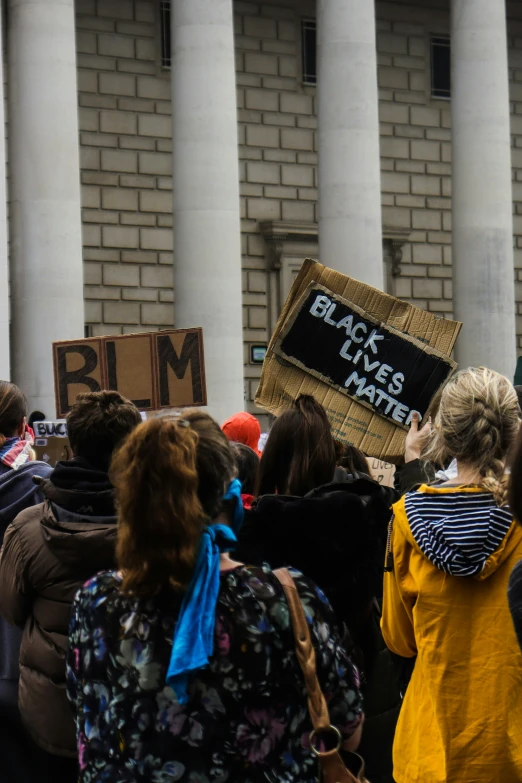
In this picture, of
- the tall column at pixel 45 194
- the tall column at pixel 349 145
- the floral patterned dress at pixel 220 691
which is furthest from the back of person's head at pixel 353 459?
the tall column at pixel 349 145

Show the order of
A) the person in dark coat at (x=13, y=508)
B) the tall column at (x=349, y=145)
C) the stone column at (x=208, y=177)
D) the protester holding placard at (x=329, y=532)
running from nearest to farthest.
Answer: the protester holding placard at (x=329, y=532) < the person in dark coat at (x=13, y=508) < the stone column at (x=208, y=177) < the tall column at (x=349, y=145)

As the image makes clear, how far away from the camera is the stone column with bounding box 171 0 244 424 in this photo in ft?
56.5

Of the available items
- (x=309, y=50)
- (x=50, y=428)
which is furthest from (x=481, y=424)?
(x=309, y=50)

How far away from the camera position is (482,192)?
64.6 feet

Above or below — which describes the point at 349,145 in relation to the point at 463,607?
above

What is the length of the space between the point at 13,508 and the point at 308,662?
255 centimetres

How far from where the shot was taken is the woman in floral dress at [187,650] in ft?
9.50

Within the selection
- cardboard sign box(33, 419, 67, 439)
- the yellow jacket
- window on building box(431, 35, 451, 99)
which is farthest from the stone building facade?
the yellow jacket

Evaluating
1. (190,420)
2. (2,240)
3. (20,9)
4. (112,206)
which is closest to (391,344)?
(190,420)

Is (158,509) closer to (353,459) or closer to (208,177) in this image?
(353,459)

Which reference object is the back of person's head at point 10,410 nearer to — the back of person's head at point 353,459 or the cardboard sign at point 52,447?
the back of person's head at point 353,459

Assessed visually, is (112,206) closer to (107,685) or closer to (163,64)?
(163,64)

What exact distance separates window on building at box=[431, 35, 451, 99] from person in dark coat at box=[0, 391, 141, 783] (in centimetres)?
2170

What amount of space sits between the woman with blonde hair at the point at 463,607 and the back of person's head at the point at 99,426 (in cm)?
109
